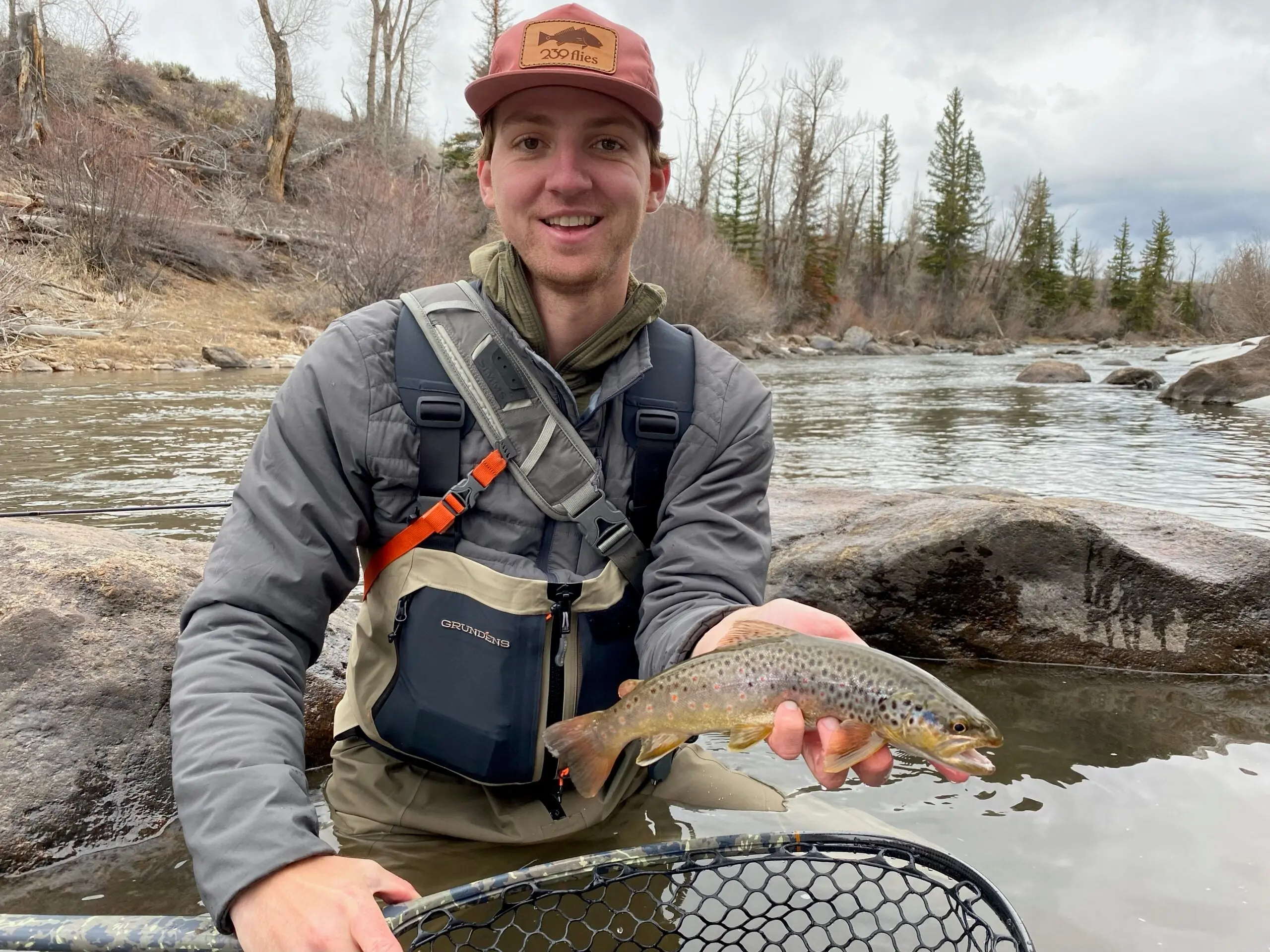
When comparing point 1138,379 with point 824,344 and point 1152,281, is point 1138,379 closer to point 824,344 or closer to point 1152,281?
point 824,344

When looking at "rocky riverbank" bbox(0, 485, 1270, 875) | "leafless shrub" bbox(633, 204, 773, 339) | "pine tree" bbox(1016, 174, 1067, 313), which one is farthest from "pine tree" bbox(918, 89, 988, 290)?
"rocky riverbank" bbox(0, 485, 1270, 875)

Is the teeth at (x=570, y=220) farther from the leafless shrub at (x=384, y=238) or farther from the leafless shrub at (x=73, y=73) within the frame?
the leafless shrub at (x=73, y=73)

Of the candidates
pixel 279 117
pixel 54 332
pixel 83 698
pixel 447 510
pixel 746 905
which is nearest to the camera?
pixel 447 510

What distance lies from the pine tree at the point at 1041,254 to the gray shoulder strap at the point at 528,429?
2668 inches

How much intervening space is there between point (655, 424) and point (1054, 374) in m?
23.2

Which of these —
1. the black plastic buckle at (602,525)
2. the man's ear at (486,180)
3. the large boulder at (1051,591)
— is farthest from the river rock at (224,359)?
the black plastic buckle at (602,525)

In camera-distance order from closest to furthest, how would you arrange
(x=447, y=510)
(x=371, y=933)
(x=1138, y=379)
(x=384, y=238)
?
(x=371, y=933)
(x=447, y=510)
(x=1138, y=379)
(x=384, y=238)

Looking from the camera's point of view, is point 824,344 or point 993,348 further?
point 993,348

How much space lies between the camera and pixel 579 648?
2.31 metres

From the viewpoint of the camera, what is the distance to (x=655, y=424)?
2.45 meters

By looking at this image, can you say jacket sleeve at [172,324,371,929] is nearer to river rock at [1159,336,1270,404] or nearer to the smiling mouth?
the smiling mouth

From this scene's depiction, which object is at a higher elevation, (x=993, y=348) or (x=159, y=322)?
(x=993, y=348)

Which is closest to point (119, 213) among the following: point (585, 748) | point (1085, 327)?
point (585, 748)

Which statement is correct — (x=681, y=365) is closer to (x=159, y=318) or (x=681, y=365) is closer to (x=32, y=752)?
(x=32, y=752)
